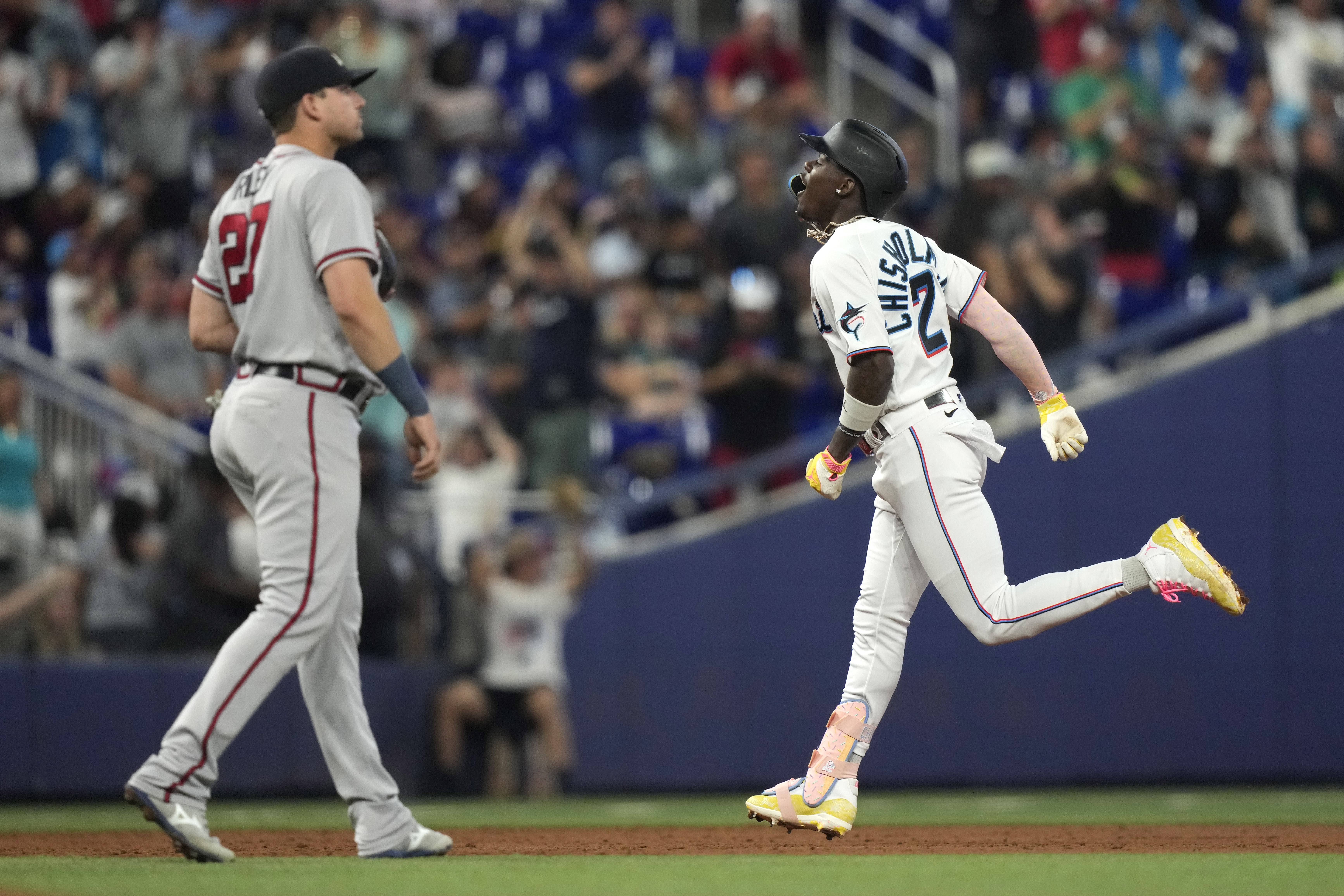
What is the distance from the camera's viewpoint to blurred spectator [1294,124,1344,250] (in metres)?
11.0

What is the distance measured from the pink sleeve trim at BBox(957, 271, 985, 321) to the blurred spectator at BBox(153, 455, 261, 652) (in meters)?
4.76

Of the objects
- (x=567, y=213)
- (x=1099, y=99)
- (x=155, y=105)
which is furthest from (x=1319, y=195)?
(x=155, y=105)

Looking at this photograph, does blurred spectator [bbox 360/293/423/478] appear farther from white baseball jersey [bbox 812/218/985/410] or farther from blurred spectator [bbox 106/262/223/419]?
white baseball jersey [bbox 812/218/985/410]

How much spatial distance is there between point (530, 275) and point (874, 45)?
15.2 feet

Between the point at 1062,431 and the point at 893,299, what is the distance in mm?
653

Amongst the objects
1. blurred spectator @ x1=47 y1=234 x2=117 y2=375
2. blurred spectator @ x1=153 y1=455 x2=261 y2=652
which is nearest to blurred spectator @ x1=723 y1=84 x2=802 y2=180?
blurred spectator @ x1=47 y1=234 x2=117 y2=375

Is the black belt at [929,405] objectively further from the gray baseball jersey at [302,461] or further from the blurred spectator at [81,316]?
the blurred spectator at [81,316]

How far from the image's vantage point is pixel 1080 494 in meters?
10.7

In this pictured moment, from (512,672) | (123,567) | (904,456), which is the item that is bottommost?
(512,672)

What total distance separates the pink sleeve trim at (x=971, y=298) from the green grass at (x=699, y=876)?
5.16ft

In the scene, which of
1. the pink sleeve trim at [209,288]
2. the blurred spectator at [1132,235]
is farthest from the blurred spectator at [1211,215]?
the pink sleeve trim at [209,288]

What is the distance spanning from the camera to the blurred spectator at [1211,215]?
11.0 m

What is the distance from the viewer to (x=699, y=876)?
4.31 metres

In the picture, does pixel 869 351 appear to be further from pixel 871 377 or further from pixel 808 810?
pixel 808 810
